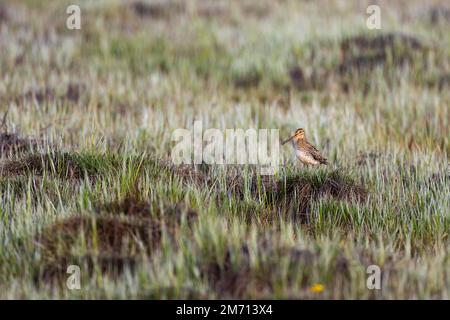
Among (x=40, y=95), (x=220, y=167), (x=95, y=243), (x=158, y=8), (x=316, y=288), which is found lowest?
(x=316, y=288)

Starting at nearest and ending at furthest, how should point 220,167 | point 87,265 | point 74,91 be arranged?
point 87,265 < point 220,167 < point 74,91

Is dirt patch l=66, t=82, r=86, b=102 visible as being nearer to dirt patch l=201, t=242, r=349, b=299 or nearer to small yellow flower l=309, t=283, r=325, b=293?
dirt patch l=201, t=242, r=349, b=299

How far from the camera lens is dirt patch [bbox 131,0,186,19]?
1389cm

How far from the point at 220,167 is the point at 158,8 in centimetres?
872

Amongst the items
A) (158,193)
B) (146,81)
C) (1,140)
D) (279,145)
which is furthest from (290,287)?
(146,81)

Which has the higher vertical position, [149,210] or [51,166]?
[51,166]

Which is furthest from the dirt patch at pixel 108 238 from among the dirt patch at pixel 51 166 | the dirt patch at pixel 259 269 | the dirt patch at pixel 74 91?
the dirt patch at pixel 74 91

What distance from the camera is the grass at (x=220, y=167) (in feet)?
13.8

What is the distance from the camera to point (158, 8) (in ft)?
46.7

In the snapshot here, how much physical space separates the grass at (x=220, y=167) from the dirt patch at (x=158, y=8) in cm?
32

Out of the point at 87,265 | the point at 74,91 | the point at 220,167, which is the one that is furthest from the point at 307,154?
the point at 74,91

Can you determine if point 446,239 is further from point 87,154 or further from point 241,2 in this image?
point 241,2

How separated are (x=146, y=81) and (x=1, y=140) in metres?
3.51

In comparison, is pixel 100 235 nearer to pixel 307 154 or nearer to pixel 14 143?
pixel 307 154
